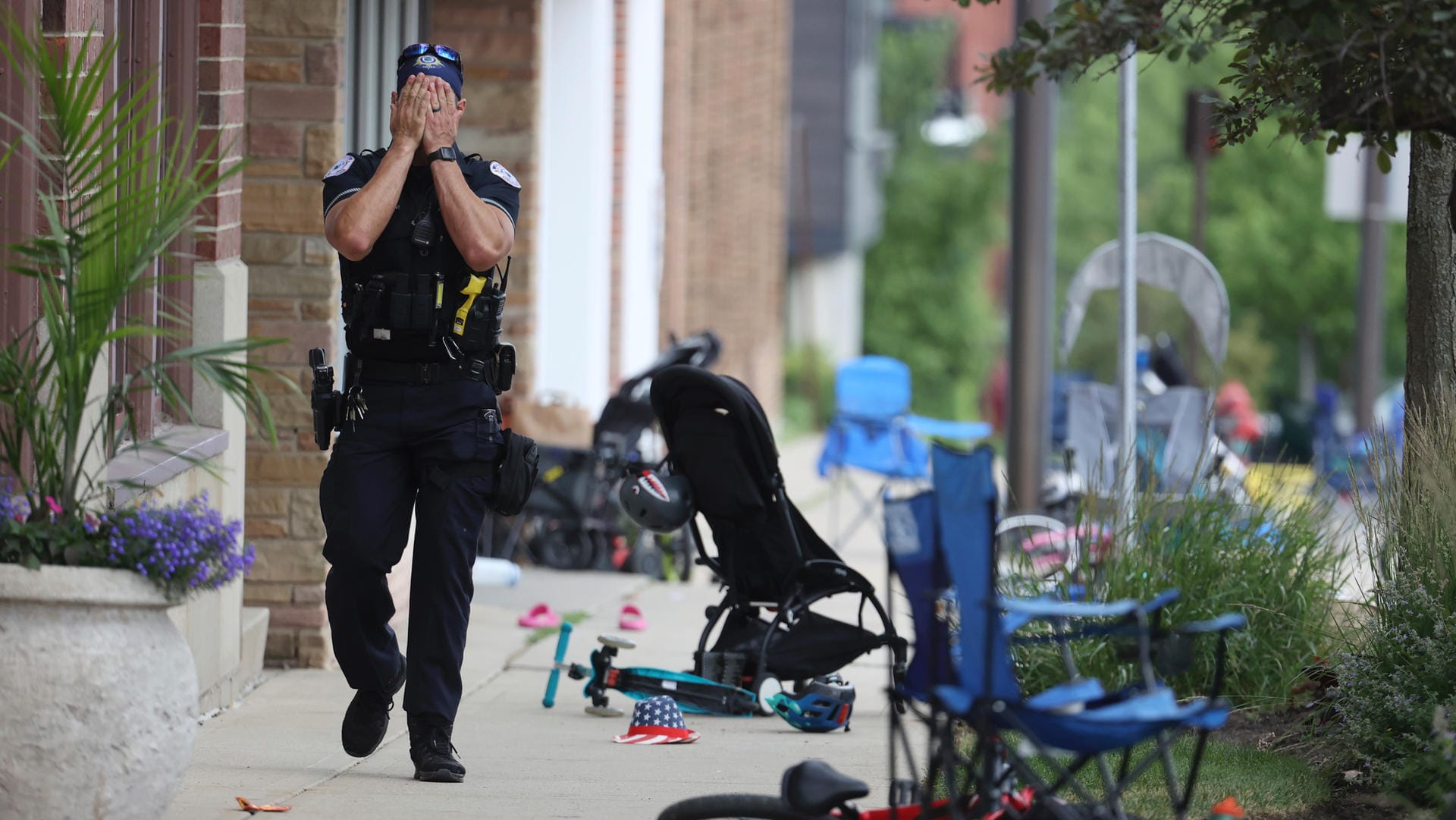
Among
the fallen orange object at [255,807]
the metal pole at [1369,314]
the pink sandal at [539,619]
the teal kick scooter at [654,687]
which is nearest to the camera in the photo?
the fallen orange object at [255,807]

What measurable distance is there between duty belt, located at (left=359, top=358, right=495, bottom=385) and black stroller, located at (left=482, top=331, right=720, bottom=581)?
18.8ft

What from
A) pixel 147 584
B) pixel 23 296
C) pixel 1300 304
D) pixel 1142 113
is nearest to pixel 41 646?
pixel 147 584

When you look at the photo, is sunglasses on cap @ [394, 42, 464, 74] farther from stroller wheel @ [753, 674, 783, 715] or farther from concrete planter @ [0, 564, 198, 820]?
stroller wheel @ [753, 674, 783, 715]

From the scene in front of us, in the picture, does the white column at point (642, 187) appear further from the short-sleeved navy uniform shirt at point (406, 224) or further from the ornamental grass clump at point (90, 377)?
the ornamental grass clump at point (90, 377)

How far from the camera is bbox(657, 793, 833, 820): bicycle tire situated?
4.21m

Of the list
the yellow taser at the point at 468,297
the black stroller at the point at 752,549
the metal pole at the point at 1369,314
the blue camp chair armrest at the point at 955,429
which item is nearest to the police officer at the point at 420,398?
the yellow taser at the point at 468,297

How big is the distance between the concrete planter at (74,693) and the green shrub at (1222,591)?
3439mm

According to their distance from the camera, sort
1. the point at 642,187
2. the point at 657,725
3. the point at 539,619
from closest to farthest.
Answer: the point at 657,725 < the point at 539,619 < the point at 642,187

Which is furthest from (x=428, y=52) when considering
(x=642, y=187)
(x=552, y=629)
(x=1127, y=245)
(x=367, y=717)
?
(x=642, y=187)

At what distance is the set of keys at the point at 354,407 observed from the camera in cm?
556

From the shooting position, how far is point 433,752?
5.69m

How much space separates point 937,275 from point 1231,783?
37943 mm

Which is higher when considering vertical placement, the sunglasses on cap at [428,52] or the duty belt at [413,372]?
the sunglasses on cap at [428,52]

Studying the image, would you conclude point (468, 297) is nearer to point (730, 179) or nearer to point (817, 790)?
point (817, 790)
